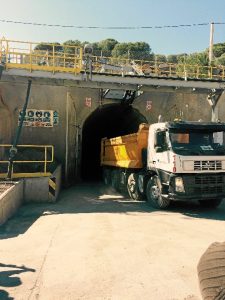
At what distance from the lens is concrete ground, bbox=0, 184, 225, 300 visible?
5.73 m

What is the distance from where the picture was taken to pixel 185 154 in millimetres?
12625

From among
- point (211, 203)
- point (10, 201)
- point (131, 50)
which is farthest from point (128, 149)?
point (131, 50)

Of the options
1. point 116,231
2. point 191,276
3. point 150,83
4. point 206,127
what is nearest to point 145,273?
point 191,276

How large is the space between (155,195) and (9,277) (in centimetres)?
848

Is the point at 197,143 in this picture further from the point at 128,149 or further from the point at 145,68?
the point at 145,68

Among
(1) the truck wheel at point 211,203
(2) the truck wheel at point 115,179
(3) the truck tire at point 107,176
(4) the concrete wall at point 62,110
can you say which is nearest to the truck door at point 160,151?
(1) the truck wheel at point 211,203

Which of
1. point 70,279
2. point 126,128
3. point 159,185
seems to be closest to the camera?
point 70,279

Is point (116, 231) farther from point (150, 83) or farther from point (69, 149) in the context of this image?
point (69, 149)

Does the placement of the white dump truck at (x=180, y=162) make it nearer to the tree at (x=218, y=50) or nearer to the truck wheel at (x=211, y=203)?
the truck wheel at (x=211, y=203)

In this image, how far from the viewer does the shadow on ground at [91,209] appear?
37.2 ft

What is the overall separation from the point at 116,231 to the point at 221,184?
521 centimetres

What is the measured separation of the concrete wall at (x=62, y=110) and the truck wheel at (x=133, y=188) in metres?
5.76

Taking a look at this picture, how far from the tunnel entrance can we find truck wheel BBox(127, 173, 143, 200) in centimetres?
794

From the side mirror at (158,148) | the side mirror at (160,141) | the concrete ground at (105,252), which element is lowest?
the concrete ground at (105,252)
